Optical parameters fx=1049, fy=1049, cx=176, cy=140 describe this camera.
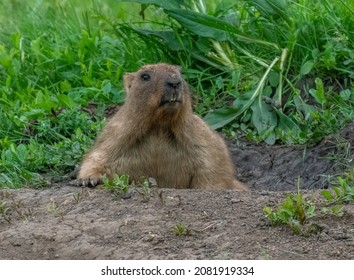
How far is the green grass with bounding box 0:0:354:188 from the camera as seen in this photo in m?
7.86

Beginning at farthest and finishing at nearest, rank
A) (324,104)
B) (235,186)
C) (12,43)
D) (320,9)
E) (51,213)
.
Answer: (12,43) → (320,9) → (324,104) → (235,186) → (51,213)

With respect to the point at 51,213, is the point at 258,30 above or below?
above

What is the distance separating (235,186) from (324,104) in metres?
1.05

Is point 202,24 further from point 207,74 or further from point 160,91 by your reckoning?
point 160,91

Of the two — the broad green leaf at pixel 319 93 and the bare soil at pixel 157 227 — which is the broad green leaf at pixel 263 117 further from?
the bare soil at pixel 157 227

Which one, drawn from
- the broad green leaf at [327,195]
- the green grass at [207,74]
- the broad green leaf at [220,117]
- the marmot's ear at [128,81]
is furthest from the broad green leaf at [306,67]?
the broad green leaf at [327,195]

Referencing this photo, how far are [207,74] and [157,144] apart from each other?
1623 millimetres

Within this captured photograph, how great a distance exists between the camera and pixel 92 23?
9.70 meters

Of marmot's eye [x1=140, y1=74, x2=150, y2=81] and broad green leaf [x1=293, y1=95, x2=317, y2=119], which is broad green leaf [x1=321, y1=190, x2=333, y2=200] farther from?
broad green leaf [x1=293, y1=95, x2=317, y2=119]

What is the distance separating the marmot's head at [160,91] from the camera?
6840 millimetres

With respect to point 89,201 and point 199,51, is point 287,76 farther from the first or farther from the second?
point 89,201

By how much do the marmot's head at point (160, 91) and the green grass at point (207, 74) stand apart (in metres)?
0.94

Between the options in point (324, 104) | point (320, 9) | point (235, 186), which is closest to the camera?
point (235, 186)
